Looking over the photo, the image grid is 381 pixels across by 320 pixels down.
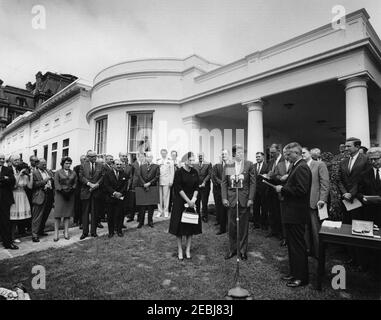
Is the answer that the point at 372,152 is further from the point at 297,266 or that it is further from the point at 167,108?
the point at 167,108

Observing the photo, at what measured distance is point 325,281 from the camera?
3.69 m

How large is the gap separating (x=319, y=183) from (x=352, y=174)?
0.56 metres

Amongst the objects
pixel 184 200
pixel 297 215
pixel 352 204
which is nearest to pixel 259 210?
pixel 352 204

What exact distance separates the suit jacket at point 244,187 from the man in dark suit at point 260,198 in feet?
4.21

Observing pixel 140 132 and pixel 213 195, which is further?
pixel 140 132

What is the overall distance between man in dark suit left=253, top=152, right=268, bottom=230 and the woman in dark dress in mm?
2030

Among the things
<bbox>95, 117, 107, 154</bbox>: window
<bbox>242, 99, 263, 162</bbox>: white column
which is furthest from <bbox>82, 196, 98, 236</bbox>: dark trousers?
<bbox>95, 117, 107, 154</bbox>: window

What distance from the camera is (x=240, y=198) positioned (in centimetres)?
467

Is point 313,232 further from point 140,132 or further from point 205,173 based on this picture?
point 140,132

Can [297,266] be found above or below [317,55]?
below

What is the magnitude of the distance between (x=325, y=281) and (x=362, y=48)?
228 inches

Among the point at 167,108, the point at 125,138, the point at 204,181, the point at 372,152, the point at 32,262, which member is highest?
the point at 167,108
